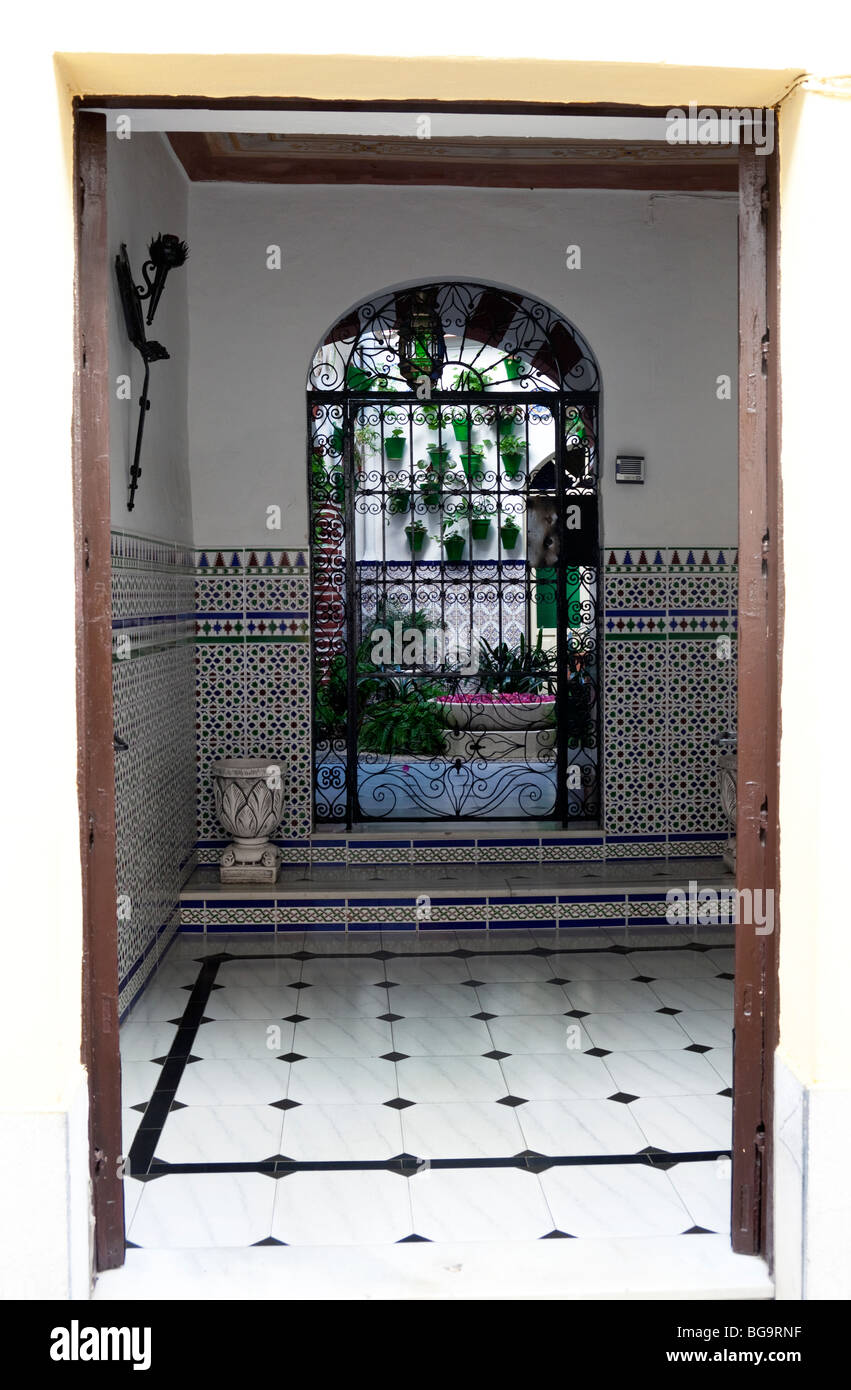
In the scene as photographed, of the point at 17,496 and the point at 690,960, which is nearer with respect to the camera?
the point at 17,496

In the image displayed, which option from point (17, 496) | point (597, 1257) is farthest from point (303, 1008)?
point (17, 496)

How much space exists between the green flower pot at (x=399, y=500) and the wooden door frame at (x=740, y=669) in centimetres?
412

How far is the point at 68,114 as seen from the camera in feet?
8.04

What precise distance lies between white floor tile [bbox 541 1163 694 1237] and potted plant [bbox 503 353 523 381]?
4511 millimetres

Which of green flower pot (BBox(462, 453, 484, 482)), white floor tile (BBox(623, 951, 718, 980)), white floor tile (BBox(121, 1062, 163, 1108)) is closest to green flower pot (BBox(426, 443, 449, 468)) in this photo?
green flower pot (BBox(462, 453, 484, 482))

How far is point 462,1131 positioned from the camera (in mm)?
3715

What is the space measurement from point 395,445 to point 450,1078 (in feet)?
13.2

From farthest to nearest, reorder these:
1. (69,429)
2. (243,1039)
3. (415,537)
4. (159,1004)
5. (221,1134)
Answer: (415,537) → (159,1004) → (243,1039) → (221,1134) → (69,429)

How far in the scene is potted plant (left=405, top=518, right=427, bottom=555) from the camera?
6.97 metres

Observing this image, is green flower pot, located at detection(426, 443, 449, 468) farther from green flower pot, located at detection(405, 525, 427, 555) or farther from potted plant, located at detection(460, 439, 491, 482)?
green flower pot, located at detection(405, 525, 427, 555)

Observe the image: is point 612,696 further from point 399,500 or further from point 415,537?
point 399,500

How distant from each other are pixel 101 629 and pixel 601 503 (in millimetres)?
4448

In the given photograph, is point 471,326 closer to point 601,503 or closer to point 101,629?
point 601,503

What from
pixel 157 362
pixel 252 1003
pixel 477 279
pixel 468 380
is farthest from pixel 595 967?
pixel 477 279
